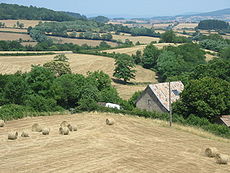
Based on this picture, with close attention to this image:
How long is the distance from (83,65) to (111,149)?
64878 millimetres

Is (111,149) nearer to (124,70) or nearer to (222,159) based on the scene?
(222,159)

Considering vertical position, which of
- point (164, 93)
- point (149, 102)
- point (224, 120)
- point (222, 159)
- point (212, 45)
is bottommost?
point (224, 120)

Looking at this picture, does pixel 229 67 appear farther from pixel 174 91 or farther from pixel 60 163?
pixel 60 163

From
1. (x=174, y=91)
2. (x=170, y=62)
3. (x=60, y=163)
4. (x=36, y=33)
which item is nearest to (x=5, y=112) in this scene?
(x=60, y=163)

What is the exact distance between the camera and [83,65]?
89.5 metres

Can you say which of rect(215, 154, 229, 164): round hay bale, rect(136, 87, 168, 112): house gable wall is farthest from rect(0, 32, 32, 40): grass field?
rect(215, 154, 229, 164): round hay bale

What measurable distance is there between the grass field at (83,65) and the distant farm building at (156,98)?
23.7 metres

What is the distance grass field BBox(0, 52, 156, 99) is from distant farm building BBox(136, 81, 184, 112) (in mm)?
23666

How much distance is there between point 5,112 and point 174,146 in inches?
795

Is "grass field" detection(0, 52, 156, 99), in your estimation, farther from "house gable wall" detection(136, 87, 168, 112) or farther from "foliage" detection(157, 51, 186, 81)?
"house gable wall" detection(136, 87, 168, 112)

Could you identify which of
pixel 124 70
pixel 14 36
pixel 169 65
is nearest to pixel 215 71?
pixel 124 70

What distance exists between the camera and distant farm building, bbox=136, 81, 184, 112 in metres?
45.7

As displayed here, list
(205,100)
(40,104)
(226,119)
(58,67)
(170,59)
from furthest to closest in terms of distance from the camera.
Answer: (170,59)
(58,67)
(40,104)
(205,100)
(226,119)

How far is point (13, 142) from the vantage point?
2748 centimetres
